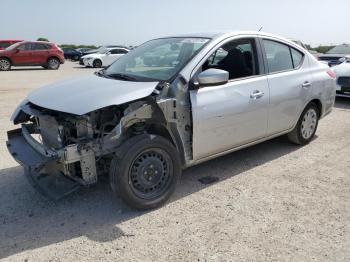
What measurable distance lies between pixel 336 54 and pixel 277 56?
29.0 ft

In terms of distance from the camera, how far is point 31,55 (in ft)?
69.4

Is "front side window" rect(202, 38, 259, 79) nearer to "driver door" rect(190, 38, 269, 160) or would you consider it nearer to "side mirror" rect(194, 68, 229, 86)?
"driver door" rect(190, 38, 269, 160)

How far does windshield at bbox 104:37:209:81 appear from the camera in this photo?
3.90m

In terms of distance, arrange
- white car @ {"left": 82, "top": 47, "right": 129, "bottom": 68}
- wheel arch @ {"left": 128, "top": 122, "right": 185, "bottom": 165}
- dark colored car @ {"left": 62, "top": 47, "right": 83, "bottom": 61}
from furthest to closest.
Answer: dark colored car @ {"left": 62, "top": 47, "right": 83, "bottom": 61}
white car @ {"left": 82, "top": 47, "right": 129, "bottom": 68}
wheel arch @ {"left": 128, "top": 122, "right": 185, "bottom": 165}

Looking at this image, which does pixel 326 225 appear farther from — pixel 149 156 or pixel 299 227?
pixel 149 156

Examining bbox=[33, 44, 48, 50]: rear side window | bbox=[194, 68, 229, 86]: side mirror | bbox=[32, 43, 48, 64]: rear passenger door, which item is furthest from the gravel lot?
bbox=[33, 44, 48, 50]: rear side window

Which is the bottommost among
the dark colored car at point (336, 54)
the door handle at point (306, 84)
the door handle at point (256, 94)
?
the dark colored car at point (336, 54)

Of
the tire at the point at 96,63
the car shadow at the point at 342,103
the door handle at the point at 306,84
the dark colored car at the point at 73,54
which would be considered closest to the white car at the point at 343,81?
the car shadow at the point at 342,103

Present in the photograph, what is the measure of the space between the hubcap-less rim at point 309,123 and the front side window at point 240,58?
146cm

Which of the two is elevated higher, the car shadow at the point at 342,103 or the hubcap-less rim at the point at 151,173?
the hubcap-less rim at the point at 151,173

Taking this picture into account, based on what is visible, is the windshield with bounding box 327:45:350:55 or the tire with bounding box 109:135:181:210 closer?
the tire with bounding box 109:135:181:210

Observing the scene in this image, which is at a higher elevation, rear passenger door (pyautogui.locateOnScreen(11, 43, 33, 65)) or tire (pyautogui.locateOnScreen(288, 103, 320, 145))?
rear passenger door (pyautogui.locateOnScreen(11, 43, 33, 65))

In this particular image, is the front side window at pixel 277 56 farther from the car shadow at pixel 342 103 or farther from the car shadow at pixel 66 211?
the car shadow at pixel 342 103

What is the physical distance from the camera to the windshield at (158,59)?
12.8 feet
